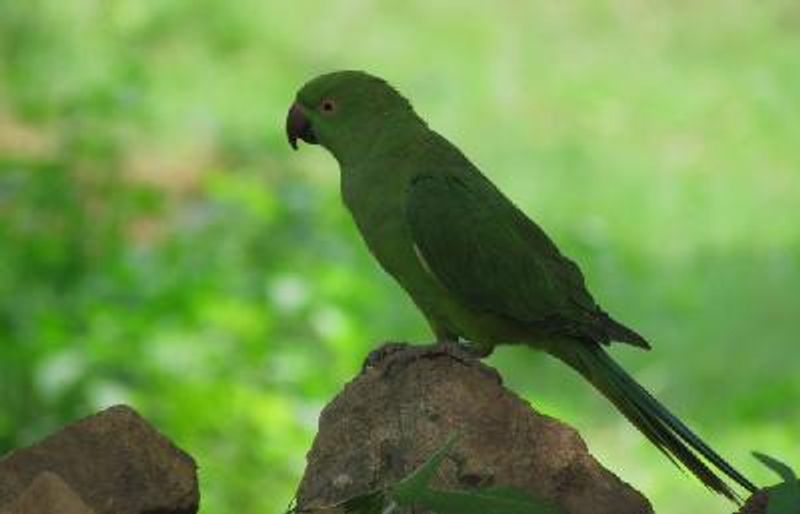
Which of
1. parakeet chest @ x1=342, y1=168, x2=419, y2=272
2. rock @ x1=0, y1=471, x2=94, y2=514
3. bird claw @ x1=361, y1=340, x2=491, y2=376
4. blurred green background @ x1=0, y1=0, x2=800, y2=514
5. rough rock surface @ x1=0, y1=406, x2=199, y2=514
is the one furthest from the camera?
blurred green background @ x1=0, y1=0, x2=800, y2=514

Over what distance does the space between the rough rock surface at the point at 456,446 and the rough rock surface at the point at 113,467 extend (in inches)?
6.1

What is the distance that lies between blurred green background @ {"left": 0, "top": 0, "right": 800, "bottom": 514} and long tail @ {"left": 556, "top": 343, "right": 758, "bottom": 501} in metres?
2.30

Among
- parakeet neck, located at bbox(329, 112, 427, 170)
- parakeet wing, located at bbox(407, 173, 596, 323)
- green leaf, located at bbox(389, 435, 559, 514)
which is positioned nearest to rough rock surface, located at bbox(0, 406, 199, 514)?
green leaf, located at bbox(389, 435, 559, 514)

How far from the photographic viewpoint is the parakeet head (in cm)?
320

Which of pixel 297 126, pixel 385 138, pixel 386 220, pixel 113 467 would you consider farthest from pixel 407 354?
pixel 297 126

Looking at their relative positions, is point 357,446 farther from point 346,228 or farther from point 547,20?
point 547,20

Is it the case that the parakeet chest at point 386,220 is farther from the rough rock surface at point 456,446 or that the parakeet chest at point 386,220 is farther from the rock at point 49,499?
the rock at point 49,499

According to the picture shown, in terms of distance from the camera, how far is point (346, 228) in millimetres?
7734

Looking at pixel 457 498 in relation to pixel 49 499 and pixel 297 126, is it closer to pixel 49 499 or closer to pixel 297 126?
pixel 49 499

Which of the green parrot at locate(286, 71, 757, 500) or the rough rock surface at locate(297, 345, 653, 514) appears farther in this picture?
the green parrot at locate(286, 71, 757, 500)

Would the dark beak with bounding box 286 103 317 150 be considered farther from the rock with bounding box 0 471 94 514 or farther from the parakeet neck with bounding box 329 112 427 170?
the rock with bounding box 0 471 94 514

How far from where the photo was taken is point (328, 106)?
324cm

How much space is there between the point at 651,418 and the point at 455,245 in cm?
45

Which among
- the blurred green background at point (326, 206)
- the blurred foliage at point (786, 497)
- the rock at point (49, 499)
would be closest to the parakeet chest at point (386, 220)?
the rock at point (49, 499)
